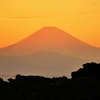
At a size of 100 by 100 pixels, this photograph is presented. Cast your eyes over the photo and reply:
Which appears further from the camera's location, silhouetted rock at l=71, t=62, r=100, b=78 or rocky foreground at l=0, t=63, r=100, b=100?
silhouetted rock at l=71, t=62, r=100, b=78

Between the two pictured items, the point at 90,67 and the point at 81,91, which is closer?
the point at 81,91

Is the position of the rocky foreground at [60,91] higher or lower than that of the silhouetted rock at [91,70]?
lower

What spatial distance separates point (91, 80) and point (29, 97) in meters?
7.00

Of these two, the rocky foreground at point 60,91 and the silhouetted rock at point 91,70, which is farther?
the silhouetted rock at point 91,70

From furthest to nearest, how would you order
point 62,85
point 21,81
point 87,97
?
point 21,81 < point 62,85 < point 87,97

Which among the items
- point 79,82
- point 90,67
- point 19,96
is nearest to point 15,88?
point 19,96

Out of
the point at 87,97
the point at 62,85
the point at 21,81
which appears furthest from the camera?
the point at 21,81

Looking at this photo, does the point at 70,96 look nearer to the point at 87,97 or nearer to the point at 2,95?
the point at 87,97

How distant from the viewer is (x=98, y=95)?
157ft

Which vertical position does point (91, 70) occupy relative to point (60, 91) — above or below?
above

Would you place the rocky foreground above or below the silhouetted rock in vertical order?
below

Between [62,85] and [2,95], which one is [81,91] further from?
[2,95]

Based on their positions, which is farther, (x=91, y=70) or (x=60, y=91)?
(x=91, y=70)

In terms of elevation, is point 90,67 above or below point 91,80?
above
